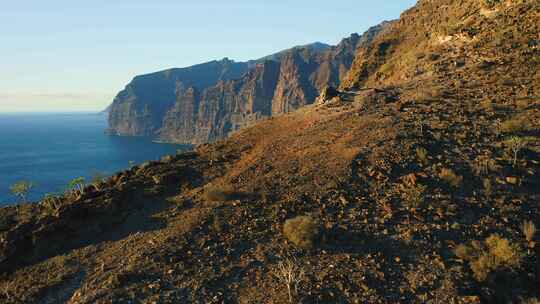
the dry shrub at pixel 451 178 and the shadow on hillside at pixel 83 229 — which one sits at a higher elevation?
the dry shrub at pixel 451 178

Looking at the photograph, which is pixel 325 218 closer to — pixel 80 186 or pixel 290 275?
pixel 290 275

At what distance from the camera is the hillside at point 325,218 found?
53.4 ft

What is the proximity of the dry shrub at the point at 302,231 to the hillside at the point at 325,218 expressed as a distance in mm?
86

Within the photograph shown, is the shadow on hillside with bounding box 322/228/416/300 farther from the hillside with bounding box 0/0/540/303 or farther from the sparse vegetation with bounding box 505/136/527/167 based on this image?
the sparse vegetation with bounding box 505/136/527/167

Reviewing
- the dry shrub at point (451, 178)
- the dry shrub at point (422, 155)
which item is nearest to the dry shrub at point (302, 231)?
the dry shrub at point (451, 178)

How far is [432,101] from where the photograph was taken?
1382 inches

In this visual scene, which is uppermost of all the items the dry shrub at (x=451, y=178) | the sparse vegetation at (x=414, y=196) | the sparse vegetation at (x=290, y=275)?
the dry shrub at (x=451, y=178)

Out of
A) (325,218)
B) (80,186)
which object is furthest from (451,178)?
(80,186)

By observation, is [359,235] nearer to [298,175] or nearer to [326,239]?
[326,239]

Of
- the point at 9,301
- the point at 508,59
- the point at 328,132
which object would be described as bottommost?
the point at 9,301

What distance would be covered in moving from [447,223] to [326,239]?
6.16 m

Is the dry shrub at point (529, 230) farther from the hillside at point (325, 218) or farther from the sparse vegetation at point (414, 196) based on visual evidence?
the sparse vegetation at point (414, 196)

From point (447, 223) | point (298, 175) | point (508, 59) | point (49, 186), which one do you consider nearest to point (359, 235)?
point (447, 223)

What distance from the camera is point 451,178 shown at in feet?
73.7
